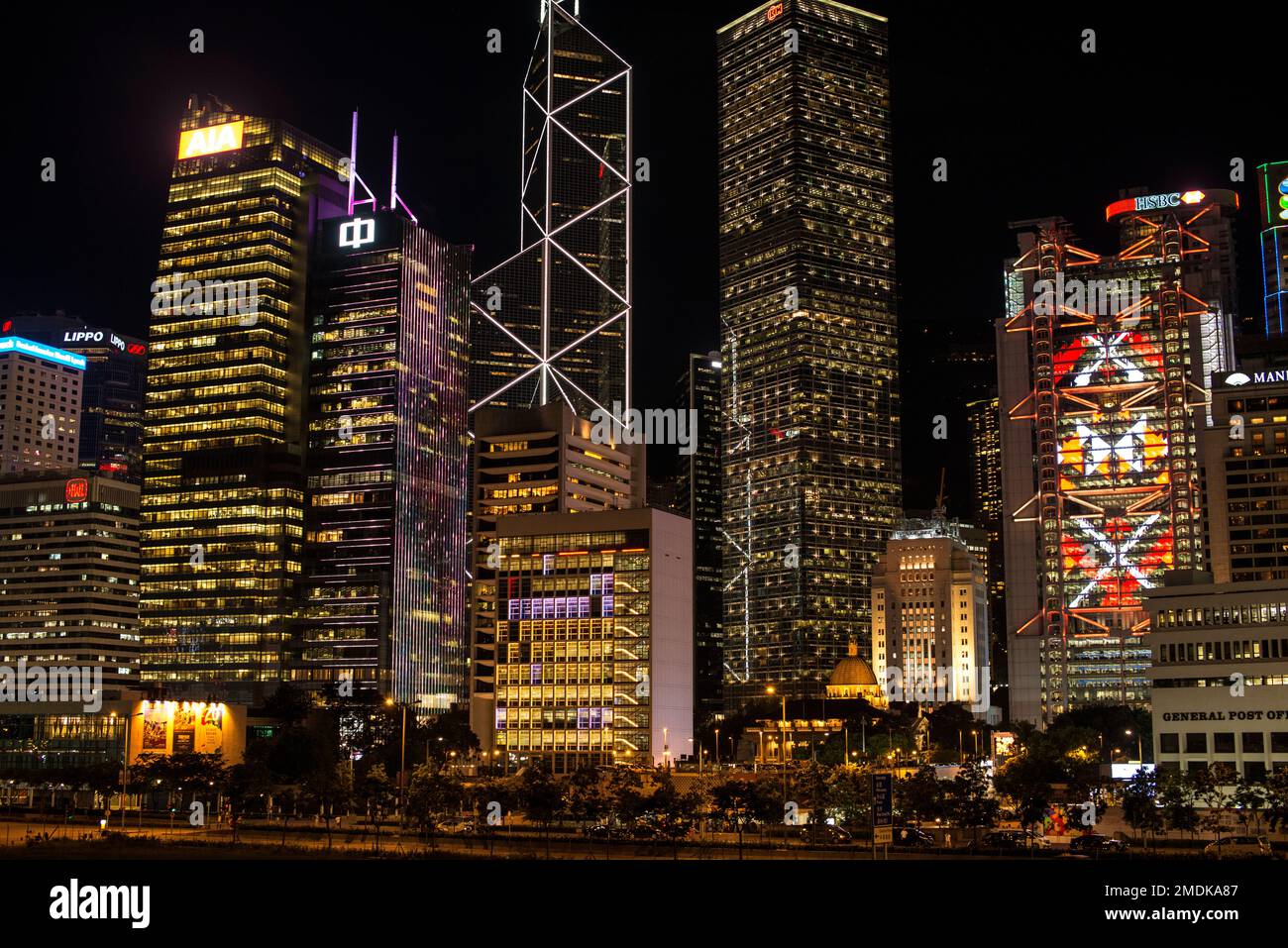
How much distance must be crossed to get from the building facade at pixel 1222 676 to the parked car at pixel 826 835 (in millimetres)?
61352

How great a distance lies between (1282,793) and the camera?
339 feet

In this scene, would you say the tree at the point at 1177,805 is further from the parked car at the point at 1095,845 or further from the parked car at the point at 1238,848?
the parked car at the point at 1095,845

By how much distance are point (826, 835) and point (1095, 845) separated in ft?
63.2

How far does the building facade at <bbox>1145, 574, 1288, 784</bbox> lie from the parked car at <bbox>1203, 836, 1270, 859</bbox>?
5631 centimetres

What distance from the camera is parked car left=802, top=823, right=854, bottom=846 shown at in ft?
332

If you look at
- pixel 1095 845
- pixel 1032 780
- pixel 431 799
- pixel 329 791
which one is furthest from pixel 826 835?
pixel 329 791

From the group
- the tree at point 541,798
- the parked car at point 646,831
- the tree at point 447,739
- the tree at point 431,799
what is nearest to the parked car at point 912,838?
the parked car at point 646,831

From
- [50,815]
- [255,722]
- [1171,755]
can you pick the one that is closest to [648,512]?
[255,722]

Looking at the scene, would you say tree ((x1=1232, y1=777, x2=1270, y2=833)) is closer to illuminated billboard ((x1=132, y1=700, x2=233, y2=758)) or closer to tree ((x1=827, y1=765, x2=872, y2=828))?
tree ((x1=827, y1=765, x2=872, y2=828))
